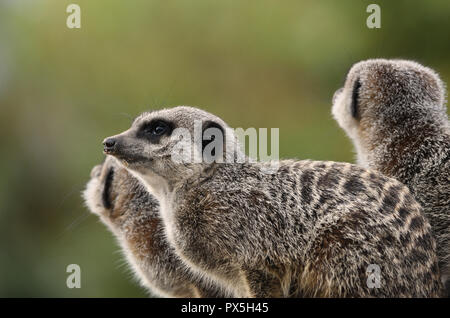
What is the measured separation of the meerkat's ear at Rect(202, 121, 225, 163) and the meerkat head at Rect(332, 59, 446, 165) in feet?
2.91

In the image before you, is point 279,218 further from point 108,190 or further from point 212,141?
point 108,190

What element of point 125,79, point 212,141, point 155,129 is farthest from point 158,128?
point 125,79

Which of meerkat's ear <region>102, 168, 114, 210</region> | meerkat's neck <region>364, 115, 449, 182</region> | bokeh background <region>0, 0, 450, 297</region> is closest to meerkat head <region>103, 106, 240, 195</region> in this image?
meerkat's ear <region>102, 168, 114, 210</region>

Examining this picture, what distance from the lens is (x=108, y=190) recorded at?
2973mm

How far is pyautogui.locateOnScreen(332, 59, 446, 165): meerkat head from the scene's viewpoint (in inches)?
114

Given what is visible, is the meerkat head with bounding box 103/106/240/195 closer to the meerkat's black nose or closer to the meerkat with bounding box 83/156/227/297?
the meerkat's black nose

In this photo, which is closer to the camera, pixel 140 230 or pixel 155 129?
pixel 155 129

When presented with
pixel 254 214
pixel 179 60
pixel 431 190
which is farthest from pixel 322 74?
pixel 254 214

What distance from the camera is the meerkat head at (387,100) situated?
2.89 metres

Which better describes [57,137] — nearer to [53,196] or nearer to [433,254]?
[53,196]

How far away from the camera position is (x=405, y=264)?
2.03m

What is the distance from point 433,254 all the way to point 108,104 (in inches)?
157

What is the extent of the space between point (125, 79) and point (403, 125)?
138 inches

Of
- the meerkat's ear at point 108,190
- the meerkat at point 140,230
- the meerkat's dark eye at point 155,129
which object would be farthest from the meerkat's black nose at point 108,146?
the meerkat's ear at point 108,190
